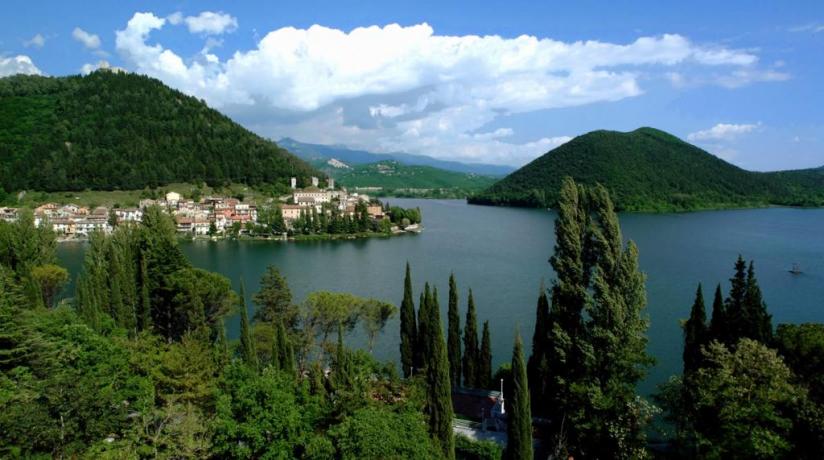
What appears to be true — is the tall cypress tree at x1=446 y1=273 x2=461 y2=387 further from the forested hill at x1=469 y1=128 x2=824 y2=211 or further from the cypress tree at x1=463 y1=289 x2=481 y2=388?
the forested hill at x1=469 y1=128 x2=824 y2=211

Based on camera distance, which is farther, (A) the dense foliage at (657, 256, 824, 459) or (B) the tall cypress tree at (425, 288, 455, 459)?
(B) the tall cypress tree at (425, 288, 455, 459)

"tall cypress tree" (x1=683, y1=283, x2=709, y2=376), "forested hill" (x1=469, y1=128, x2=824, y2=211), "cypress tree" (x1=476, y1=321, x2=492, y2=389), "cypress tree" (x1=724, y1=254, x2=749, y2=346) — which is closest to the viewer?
"cypress tree" (x1=724, y1=254, x2=749, y2=346)

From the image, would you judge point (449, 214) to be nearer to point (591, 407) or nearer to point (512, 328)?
point (512, 328)

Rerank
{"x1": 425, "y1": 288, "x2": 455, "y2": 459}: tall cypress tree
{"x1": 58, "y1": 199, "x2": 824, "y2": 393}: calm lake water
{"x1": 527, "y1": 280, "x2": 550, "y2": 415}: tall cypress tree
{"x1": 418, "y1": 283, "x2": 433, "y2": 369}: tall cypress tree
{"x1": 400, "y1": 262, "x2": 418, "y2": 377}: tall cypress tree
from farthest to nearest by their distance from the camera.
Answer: {"x1": 58, "y1": 199, "x2": 824, "y2": 393}: calm lake water → {"x1": 400, "y1": 262, "x2": 418, "y2": 377}: tall cypress tree → {"x1": 418, "y1": 283, "x2": 433, "y2": 369}: tall cypress tree → {"x1": 527, "y1": 280, "x2": 550, "y2": 415}: tall cypress tree → {"x1": 425, "y1": 288, "x2": 455, "y2": 459}: tall cypress tree

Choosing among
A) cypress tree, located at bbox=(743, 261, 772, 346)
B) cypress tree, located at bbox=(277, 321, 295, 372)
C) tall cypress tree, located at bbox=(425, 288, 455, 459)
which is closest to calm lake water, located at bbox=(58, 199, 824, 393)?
cypress tree, located at bbox=(743, 261, 772, 346)

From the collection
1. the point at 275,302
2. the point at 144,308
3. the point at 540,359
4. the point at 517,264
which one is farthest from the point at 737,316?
the point at 517,264

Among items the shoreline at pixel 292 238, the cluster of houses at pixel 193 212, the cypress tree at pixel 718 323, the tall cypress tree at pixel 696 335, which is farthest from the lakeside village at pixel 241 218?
the cypress tree at pixel 718 323

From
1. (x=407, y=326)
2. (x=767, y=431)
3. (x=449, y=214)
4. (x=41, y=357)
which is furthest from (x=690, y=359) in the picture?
(x=449, y=214)

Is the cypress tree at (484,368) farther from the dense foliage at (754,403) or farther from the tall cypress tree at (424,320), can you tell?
the dense foliage at (754,403)
